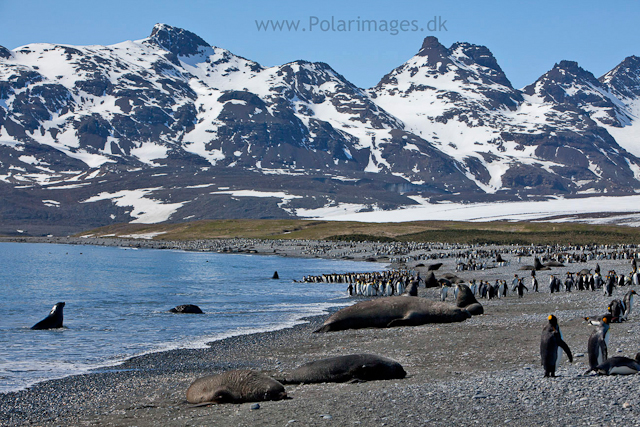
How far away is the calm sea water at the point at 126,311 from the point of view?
1730cm

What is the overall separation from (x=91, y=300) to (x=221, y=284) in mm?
12478

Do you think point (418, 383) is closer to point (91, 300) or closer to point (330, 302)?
point (330, 302)

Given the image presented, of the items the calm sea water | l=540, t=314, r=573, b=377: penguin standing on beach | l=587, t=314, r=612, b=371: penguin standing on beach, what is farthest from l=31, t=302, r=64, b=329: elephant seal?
l=587, t=314, r=612, b=371: penguin standing on beach

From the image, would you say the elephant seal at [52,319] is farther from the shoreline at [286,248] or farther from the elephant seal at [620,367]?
the shoreline at [286,248]

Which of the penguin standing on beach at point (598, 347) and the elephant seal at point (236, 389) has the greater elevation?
the penguin standing on beach at point (598, 347)

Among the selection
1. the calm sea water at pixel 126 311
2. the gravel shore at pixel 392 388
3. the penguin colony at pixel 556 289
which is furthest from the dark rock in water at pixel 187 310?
the penguin colony at pixel 556 289

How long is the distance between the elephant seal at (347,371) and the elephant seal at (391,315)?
311 inches

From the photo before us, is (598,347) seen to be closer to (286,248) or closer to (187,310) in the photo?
(187,310)

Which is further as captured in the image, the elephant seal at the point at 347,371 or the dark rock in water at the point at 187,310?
the dark rock in water at the point at 187,310

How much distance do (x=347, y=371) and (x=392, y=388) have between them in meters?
1.36

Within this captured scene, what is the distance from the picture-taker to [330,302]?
32094 mm

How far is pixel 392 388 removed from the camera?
11109mm

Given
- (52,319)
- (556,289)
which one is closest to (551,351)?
(52,319)

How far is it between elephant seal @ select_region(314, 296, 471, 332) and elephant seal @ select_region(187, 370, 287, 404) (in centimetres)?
909
